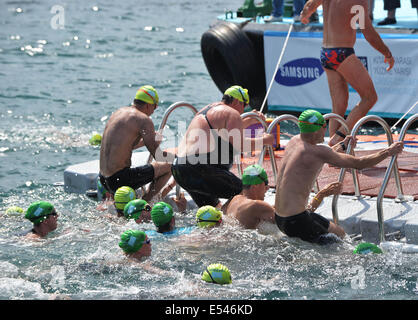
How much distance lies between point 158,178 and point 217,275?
2.78m

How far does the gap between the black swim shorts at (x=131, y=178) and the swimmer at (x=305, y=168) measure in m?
2.27

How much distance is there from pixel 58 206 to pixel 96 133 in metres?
5.07

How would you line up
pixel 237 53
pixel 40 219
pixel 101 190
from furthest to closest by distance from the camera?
pixel 237 53 < pixel 101 190 < pixel 40 219

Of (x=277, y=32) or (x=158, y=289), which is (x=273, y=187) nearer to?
(x=158, y=289)

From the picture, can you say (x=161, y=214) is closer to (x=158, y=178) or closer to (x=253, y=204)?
(x=253, y=204)

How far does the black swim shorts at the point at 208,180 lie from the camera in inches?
343

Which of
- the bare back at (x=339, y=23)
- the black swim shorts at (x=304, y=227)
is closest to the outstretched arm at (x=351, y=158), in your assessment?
the black swim shorts at (x=304, y=227)

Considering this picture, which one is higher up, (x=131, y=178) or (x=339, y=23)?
(x=339, y=23)

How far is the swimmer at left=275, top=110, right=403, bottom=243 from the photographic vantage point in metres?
7.59

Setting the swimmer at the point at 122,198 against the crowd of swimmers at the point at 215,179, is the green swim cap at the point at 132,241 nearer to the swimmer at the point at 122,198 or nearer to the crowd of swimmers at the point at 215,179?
the crowd of swimmers at the point at 215,179

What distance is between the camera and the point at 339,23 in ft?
33.0

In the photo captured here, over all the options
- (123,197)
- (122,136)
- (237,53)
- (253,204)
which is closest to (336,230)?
(253,204)

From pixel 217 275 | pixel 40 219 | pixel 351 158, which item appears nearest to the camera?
pixel 217 275
